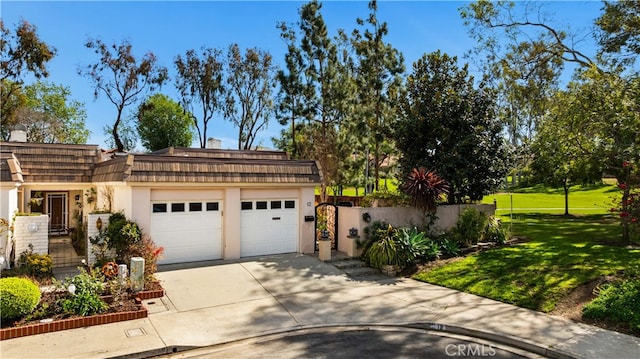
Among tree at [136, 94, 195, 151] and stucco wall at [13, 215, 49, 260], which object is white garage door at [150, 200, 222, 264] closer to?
stucco wall at [13, 215, 49, 260]

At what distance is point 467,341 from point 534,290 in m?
3.37

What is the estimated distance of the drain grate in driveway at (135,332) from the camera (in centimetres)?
673

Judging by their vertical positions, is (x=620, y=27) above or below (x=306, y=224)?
above

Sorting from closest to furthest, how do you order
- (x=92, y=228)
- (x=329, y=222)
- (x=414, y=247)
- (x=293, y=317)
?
(x=293, y=317) → (x=92, y=228) → (x=414, y=247) → (x=329, y=222)

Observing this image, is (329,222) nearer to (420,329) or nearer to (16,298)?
(420,329)

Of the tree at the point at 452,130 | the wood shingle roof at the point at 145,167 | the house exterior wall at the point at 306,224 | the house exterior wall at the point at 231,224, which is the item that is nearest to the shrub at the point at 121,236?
the wood shingle roof at the point at 145,167

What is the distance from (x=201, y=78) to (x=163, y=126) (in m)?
7.68

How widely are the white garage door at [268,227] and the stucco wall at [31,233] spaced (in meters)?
5.25

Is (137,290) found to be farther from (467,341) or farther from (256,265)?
(467,341)

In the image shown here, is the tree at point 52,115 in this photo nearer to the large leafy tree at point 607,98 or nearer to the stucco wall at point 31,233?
the stucco wall at point 31,233

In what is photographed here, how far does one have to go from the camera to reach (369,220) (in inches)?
498

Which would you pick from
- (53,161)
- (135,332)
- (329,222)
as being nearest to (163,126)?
(53,161)

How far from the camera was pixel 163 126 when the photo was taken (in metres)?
36.0

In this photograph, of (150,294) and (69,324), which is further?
(150,294)
